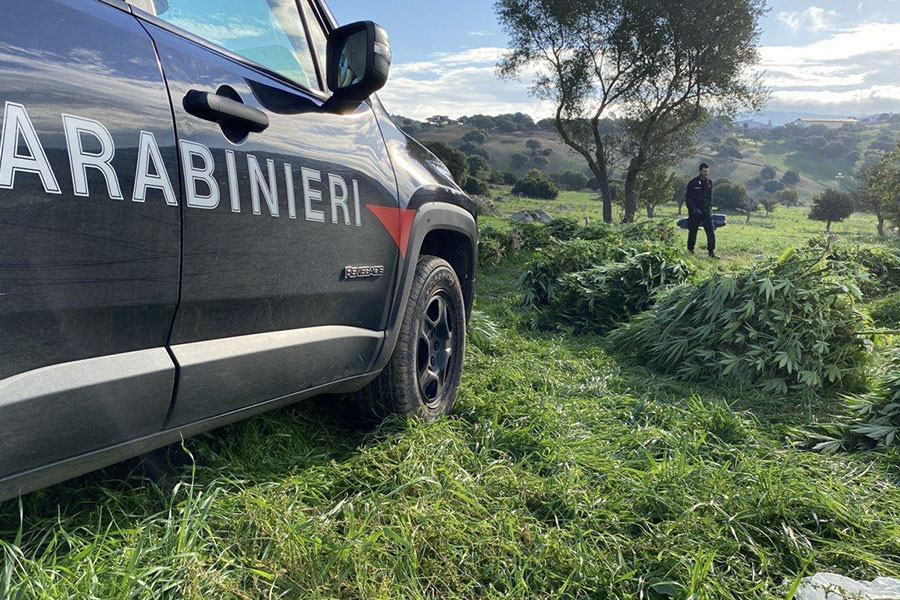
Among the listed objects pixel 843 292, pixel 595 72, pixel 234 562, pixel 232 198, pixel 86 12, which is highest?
pixel 595 72

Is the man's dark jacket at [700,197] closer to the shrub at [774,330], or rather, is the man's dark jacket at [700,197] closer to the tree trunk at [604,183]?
the shrub at [774,330]

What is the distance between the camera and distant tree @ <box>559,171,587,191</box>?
69.4m

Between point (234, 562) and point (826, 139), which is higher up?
point (826, 139)

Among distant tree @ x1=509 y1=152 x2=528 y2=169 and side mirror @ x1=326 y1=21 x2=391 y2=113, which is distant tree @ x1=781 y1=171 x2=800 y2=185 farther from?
side mirror @ x1=326 y1=21 x2=391 y2=113

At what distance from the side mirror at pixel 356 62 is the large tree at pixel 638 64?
20.7 meters

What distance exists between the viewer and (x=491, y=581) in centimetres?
184

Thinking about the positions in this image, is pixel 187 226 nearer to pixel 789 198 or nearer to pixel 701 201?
pixel 701 201

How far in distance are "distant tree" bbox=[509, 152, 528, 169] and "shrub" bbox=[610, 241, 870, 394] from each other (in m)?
75.3

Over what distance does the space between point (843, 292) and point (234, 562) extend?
409 centimetres

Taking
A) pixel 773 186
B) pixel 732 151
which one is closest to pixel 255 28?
pixel 773 186

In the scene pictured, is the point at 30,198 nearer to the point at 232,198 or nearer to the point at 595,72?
the point at 232,198

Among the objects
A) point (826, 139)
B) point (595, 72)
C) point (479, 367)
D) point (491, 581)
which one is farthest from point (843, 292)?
point (826, 139)

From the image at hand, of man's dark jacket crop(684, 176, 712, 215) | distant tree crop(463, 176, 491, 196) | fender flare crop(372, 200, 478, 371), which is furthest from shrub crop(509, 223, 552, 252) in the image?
distant tree crop(463, 176, 491, 196)

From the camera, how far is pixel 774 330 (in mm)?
4039
